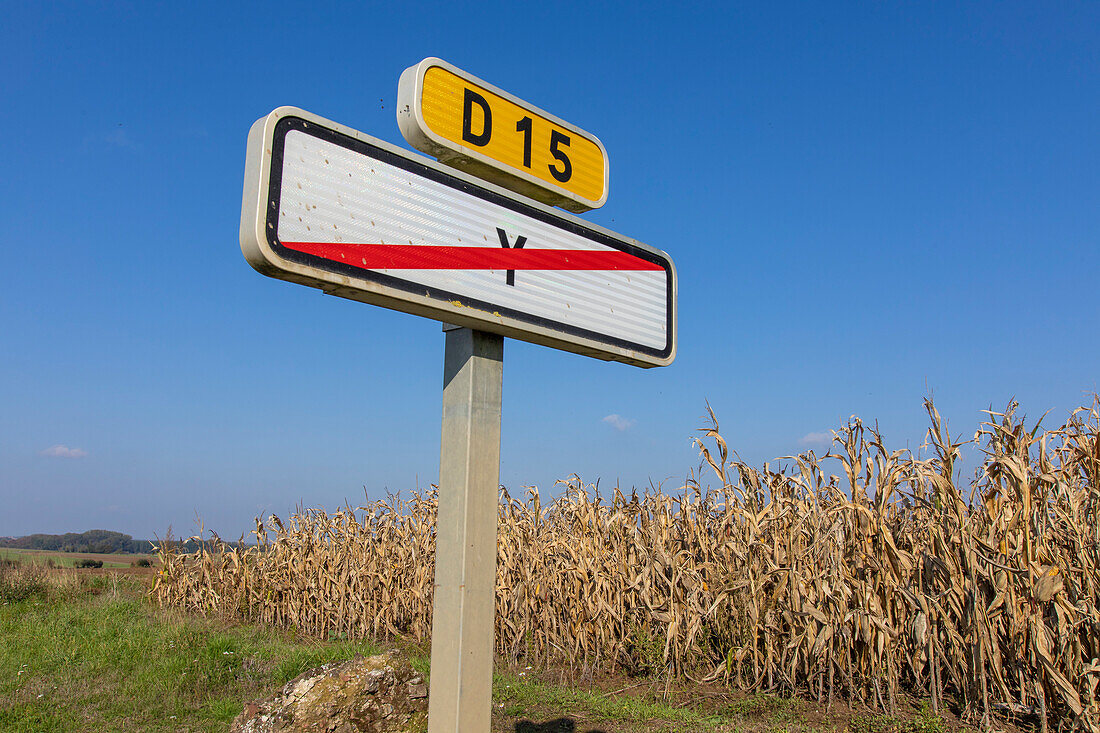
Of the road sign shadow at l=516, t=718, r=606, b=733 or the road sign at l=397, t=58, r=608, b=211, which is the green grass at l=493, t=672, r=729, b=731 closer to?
the road sign shadow at l=516, t=718, r=606, b=733

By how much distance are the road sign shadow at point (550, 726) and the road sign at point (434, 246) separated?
3.32 meters

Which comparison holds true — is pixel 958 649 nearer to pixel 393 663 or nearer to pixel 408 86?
pixel 393 663

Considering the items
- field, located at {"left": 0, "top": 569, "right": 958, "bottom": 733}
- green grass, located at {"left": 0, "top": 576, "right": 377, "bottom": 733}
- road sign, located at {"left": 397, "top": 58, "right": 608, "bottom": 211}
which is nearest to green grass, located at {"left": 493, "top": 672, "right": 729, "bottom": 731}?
field, located at {"left": 0, "top": 569, "right": 958, "bottom": 733}

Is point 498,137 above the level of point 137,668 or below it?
above

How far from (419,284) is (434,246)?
0.38 ft

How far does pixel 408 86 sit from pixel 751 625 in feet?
14.7

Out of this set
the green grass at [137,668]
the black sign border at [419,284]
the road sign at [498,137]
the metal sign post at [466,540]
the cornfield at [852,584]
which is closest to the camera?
the black sign border at [419,284]

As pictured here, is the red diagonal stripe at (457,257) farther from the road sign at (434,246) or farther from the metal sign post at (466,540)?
the metal sign post at (466,540)

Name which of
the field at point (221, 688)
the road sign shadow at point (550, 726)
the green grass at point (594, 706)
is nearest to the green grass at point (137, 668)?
the field at point (221, 688)

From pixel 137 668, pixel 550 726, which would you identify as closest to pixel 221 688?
pixel 137 668

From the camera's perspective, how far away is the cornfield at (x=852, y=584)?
13.4 feet

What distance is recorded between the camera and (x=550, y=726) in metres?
4.71

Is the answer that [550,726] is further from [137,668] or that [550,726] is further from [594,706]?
[137,668]

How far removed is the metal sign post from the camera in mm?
1604
